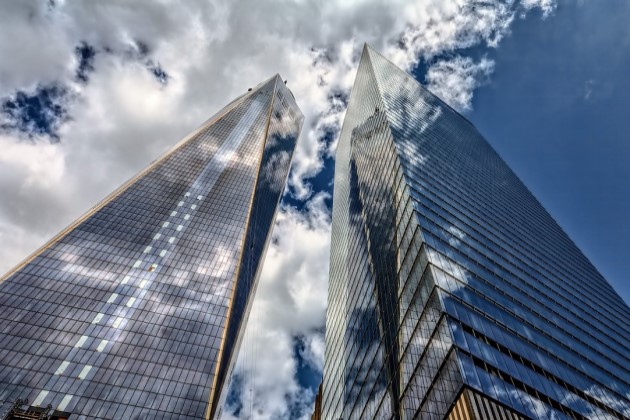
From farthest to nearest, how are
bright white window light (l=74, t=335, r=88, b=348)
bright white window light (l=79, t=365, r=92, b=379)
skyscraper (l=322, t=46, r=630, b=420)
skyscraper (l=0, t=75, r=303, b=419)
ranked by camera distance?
bright white window light (l=74, t=335, r=88, b=348), bright white window light (l=79, t=365, r=92, b=379), skyscraper (l=0, t=75, r=303, b=419), skyscraper (l=322, t=46, r=630, b=420)

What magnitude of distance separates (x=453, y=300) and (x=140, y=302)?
6647 cm

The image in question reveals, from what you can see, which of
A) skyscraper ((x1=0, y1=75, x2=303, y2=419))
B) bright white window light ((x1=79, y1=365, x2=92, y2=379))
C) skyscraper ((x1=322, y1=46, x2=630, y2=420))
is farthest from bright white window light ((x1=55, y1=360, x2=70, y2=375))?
skyscraper ((x1=322, y1=46, x2=630, y2=420))

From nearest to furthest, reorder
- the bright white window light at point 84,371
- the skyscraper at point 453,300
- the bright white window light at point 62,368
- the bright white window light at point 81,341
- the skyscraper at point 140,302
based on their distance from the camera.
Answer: the skyscraper at point 453,300
the skyscraper at point 140,302
the bright white window light at point 62,368
the bright white window light at point 84,371
the bright white window light at point 81,341

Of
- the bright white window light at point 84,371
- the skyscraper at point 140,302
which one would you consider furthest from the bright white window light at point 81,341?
the bright white window light at point 84,371

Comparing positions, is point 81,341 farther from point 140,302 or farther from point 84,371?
point 140,302

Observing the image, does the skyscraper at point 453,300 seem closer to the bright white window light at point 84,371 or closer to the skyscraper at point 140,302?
the skyscraper at point 140,302

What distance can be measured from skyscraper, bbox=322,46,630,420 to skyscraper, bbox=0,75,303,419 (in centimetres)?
2410

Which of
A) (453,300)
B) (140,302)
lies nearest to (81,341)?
(140,302)

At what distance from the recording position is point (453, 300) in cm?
3294

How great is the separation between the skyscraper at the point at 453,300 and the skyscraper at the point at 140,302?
24.1 m

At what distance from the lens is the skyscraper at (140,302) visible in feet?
210

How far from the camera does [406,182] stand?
49.9 meters

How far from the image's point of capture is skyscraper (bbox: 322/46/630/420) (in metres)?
29.6

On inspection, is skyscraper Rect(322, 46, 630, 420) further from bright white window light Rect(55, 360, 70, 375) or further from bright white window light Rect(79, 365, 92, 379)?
bright white window light Rect(55, 360, 70, 375)
